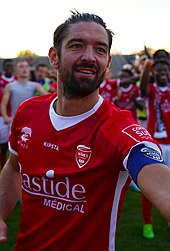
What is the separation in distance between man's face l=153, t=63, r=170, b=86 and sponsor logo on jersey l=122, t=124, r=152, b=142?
157 inches

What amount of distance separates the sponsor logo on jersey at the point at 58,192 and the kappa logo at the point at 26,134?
→ 0.70 feet

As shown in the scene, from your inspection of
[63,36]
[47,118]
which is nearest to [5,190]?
[47,118]

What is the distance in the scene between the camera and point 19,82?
7.36 m

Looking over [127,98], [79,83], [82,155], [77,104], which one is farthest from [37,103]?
[127,98]

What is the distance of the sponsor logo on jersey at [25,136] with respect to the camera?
94.7 inches

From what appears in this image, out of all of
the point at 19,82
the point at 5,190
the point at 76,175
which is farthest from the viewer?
the point at 19,82

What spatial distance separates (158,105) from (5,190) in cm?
360

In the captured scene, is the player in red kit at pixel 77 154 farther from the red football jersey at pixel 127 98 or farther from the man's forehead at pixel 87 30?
the red football jersey at pixel 127 98

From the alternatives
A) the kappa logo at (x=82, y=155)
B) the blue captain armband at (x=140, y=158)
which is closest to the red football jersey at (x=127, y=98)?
the kappa logo at (x=82, y=155)

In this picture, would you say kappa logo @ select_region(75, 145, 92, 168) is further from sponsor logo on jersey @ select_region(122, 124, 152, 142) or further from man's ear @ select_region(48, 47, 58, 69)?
man's ear @ select_region(48, 47, 58, 69)

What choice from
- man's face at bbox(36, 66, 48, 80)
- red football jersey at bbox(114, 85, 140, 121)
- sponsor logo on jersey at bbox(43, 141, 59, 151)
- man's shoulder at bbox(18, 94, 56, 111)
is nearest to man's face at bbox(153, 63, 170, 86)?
red football jersey at bbox(114, 85, 140, 121)

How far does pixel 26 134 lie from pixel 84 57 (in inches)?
22.5

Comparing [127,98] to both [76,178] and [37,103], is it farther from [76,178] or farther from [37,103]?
[76,178]

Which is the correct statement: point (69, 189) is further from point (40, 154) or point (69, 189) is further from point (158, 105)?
point (158, 105)
